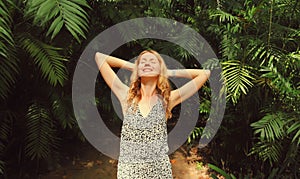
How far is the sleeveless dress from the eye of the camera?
3.09 feet

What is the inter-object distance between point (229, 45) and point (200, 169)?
1.09 metres

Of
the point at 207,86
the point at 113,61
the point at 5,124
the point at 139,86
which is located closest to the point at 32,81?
A: the point at 5,124

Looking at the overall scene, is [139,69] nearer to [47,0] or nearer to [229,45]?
[47,0]

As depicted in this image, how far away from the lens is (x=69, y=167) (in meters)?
2.72

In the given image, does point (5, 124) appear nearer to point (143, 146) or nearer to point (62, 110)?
point (62, 110)

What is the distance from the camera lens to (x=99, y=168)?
2705 mm

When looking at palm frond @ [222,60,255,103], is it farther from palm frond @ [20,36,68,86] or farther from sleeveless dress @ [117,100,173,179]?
sleeveless dress @ [117,100,173,179]

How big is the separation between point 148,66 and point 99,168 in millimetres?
1916

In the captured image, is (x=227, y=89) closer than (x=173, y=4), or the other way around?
(x=227, y=89)

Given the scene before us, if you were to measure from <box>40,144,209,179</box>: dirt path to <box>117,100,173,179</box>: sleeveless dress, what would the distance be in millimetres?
1716

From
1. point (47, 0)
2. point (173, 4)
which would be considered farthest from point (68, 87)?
point (47, 0)

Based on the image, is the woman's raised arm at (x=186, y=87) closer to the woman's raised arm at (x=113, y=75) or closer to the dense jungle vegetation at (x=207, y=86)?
the woman's raised arm at (x=113, y=75)

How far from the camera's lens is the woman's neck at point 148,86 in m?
0.96

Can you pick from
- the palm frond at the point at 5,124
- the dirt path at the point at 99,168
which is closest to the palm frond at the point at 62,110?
the palm frond at the point at 5,124
